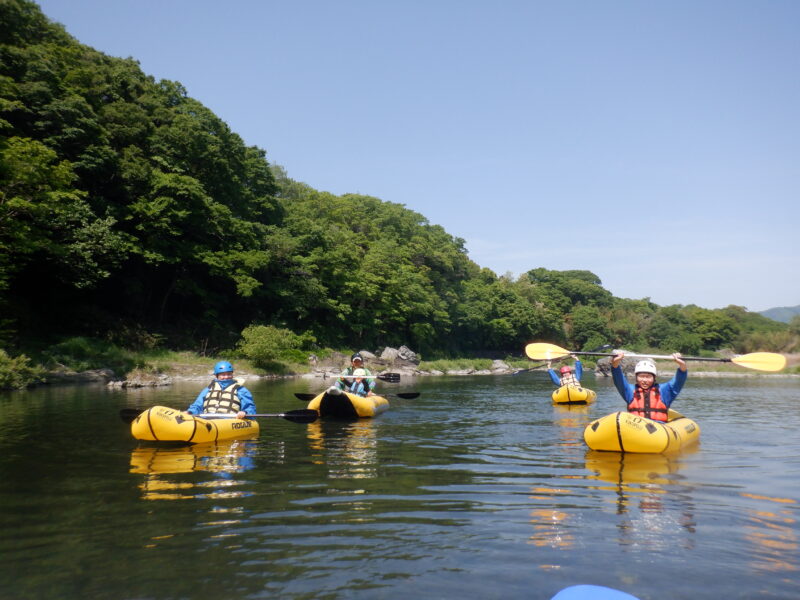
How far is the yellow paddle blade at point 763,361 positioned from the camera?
8562 mm

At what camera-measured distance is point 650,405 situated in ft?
26.0

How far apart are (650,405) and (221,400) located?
6.43m

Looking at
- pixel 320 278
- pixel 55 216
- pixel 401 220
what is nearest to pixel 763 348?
pixel 401 220

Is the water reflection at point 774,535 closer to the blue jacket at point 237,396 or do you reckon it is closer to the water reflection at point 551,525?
the water reflection at point 551,525

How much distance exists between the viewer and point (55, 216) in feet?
63.0

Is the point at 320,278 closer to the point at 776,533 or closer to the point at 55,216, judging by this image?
the point at 55,216

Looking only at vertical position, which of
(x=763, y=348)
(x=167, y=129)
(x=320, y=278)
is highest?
(x=167, y=129)

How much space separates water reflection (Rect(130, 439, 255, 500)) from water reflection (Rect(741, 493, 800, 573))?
4085 millimetres

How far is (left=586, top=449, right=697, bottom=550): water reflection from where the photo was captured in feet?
13.1

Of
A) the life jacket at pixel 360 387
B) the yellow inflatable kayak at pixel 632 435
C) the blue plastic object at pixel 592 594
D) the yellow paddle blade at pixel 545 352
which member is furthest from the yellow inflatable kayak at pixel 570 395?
the blue plastic object at pixel 592 594

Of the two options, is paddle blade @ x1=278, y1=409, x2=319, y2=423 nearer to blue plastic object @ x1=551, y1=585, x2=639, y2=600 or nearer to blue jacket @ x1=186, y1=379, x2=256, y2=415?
blue jacket @ x1=186, y1=379, x2=256, y2=415

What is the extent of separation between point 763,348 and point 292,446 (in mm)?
60117

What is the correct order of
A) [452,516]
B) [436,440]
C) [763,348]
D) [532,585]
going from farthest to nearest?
[763,348] → [436,440] → [452,516] → [532,585]

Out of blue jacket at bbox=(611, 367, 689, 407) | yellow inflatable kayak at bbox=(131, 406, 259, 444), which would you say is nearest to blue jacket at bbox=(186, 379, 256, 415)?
yellow inflatable kayak at bbox=(131, 406, 259, 444)
